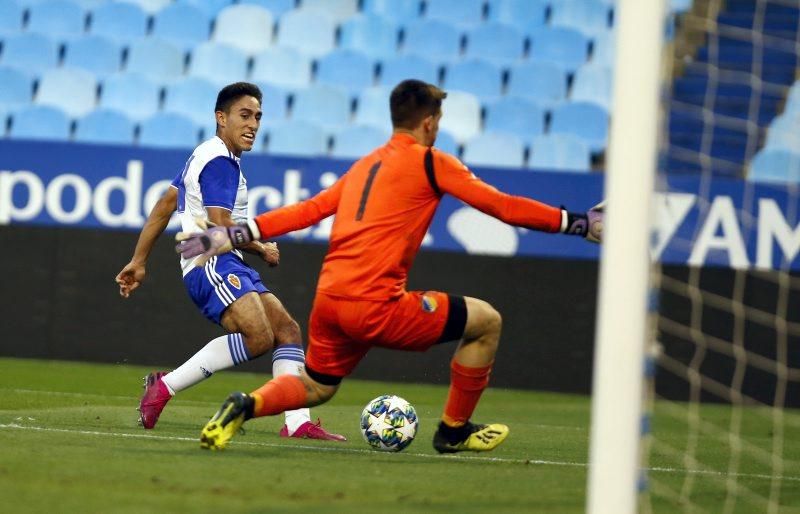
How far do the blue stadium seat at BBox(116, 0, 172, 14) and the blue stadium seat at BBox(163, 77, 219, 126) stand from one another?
149 centimetres

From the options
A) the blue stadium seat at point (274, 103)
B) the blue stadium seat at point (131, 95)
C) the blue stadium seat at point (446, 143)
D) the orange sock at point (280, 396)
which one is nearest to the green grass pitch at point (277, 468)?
the orange sock at point (280, 396)

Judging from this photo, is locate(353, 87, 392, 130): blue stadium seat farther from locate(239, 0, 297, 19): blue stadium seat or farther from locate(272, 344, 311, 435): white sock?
locate(272, 344, 311, 435): white sock

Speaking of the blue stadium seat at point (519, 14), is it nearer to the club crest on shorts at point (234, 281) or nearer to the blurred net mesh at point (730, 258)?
the blurred net mesh at point (730, 258)

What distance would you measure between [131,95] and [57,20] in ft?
5.30

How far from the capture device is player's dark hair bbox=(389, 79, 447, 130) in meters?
6.12

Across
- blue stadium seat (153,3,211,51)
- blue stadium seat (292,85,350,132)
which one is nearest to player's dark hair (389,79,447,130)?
blue stadium seat (292,85,350,132)

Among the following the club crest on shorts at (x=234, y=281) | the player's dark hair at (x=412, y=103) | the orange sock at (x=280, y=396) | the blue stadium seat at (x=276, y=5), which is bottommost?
the orange sock at (x=280, y=396)

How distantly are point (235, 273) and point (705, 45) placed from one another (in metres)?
8.97

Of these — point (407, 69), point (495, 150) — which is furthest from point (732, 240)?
point (407, 69)

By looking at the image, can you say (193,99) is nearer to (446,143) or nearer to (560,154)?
(446,143)

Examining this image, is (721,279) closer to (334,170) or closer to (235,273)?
(334,170)

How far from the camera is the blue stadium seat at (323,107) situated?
46.1ft

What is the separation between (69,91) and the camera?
47.6 ft

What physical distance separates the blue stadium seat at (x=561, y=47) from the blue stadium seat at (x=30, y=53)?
5.08 m
